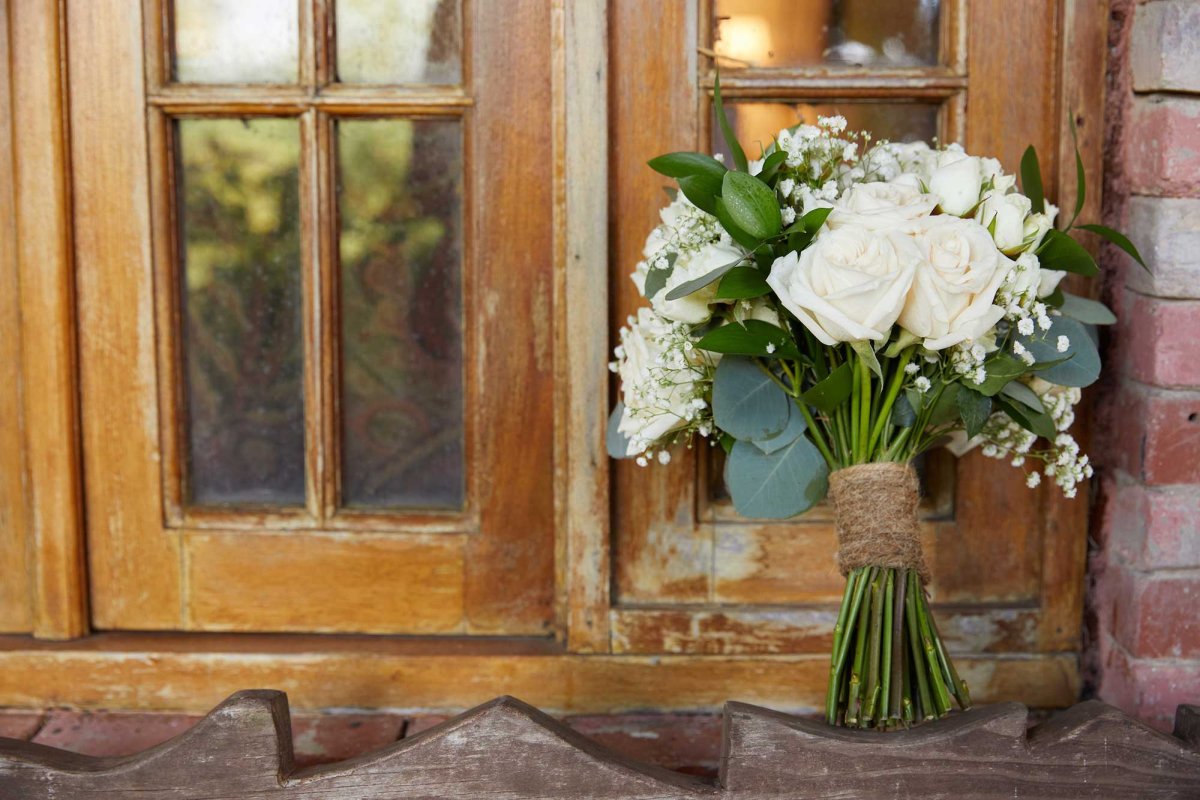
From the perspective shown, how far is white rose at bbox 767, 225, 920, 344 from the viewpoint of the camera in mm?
1232

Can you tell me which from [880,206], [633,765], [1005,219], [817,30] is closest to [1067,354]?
[1005,219]

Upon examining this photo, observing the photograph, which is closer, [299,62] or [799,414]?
[799,414]

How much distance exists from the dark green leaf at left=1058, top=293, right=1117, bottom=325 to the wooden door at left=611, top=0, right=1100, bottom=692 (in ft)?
0.69

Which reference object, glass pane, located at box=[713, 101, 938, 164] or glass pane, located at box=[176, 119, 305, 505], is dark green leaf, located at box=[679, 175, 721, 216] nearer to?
glass pane, located at box=[713, 101, 938, 164]

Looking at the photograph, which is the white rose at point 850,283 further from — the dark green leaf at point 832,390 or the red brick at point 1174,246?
the red brick at point 1174,246

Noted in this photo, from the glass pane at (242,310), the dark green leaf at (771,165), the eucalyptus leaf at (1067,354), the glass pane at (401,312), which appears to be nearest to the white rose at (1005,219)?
the eucalyptus leaf at (1067,354)

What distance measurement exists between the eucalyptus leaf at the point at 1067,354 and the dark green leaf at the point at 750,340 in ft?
0.88

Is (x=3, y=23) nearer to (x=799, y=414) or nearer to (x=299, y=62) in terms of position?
(x=299, y=62)

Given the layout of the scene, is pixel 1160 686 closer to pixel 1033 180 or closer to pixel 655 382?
pixel 1033 180

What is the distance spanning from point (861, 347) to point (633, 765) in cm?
51

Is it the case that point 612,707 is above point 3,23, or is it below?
below

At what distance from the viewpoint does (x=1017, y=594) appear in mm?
1673

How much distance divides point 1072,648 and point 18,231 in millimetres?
1449

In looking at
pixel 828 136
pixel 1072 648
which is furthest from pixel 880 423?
pixel 1072 648
